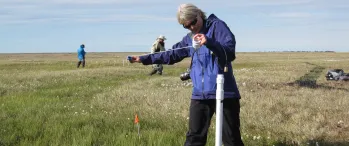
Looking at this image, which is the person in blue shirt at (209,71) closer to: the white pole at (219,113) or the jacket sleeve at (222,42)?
the jacket sleeve at (222,42)

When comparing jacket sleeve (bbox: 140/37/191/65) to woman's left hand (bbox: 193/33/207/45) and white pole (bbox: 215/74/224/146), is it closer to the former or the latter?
Result: woman's left hand (bbox: 193/33/207/45)

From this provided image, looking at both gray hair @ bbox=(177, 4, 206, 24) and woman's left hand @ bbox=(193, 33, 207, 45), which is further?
gray hair @ bbox=(177, 4, 206, 24)

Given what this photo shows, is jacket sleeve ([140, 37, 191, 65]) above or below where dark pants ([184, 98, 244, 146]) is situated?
above

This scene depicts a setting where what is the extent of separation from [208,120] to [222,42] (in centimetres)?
113

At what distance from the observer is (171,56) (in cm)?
616

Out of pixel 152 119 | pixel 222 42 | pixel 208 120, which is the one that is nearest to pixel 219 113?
pixel 222 42

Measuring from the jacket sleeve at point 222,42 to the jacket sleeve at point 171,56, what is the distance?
75cm

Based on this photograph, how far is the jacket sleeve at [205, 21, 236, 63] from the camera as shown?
496 cm

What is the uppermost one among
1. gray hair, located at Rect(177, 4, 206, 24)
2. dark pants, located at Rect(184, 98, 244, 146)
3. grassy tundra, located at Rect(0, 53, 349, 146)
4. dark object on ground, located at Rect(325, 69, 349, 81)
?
gray hair, located at Rect(177, 4, 206, 24)

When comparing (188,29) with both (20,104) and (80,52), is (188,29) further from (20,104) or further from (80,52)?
(80,52)

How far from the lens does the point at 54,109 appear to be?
10.5 metres

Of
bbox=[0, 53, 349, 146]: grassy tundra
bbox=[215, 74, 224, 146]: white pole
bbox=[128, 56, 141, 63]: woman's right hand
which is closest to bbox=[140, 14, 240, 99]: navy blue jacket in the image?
bbox=[215, 74, 224, 146]: white pole

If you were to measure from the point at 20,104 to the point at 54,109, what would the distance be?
1.36 metres

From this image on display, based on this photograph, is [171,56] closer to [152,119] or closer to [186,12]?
[186,12]
